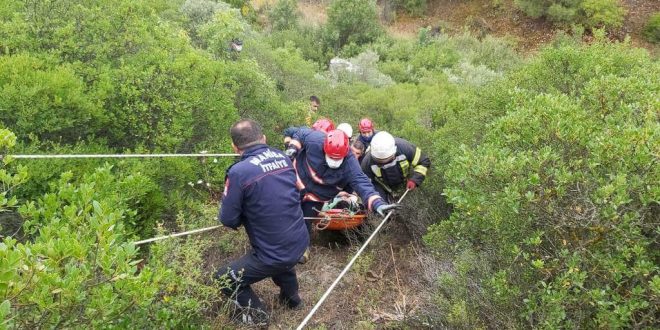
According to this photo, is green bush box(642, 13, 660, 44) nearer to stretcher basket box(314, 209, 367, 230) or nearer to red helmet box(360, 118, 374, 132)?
red helmet box(360, 118, 374, 132)

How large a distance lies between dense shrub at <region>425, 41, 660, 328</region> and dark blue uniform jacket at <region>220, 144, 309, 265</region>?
54.8 inches

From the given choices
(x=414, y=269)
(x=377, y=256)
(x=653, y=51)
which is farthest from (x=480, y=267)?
(x=653, y=51)

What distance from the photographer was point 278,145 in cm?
816

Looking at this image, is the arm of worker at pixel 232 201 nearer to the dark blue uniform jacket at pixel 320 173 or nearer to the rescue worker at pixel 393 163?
→ the dark blue uniform jacket at pixel 320 173

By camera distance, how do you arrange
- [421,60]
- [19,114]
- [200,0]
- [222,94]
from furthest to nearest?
1. [421,60]
2. [200,0]
3. [222,94]
4. [19,114]

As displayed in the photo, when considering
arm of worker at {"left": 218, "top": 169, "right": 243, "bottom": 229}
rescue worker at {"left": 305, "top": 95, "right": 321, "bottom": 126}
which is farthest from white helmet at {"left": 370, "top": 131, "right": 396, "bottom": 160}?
rescue worker at {"left": 305, "top": 95, "right": 321, "bottom": 126}

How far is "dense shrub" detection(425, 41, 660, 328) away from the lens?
2969 millimetres

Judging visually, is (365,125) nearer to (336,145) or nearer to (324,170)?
(324,170)

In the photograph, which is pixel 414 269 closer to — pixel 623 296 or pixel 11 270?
pixel 623 296

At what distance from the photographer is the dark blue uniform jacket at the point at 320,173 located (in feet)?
18.3

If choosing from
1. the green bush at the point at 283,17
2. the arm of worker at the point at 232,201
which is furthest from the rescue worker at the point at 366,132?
the green bush at the point at 283,17

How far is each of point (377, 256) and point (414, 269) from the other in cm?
53

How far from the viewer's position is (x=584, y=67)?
615cm

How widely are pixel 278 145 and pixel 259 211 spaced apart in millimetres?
4054
